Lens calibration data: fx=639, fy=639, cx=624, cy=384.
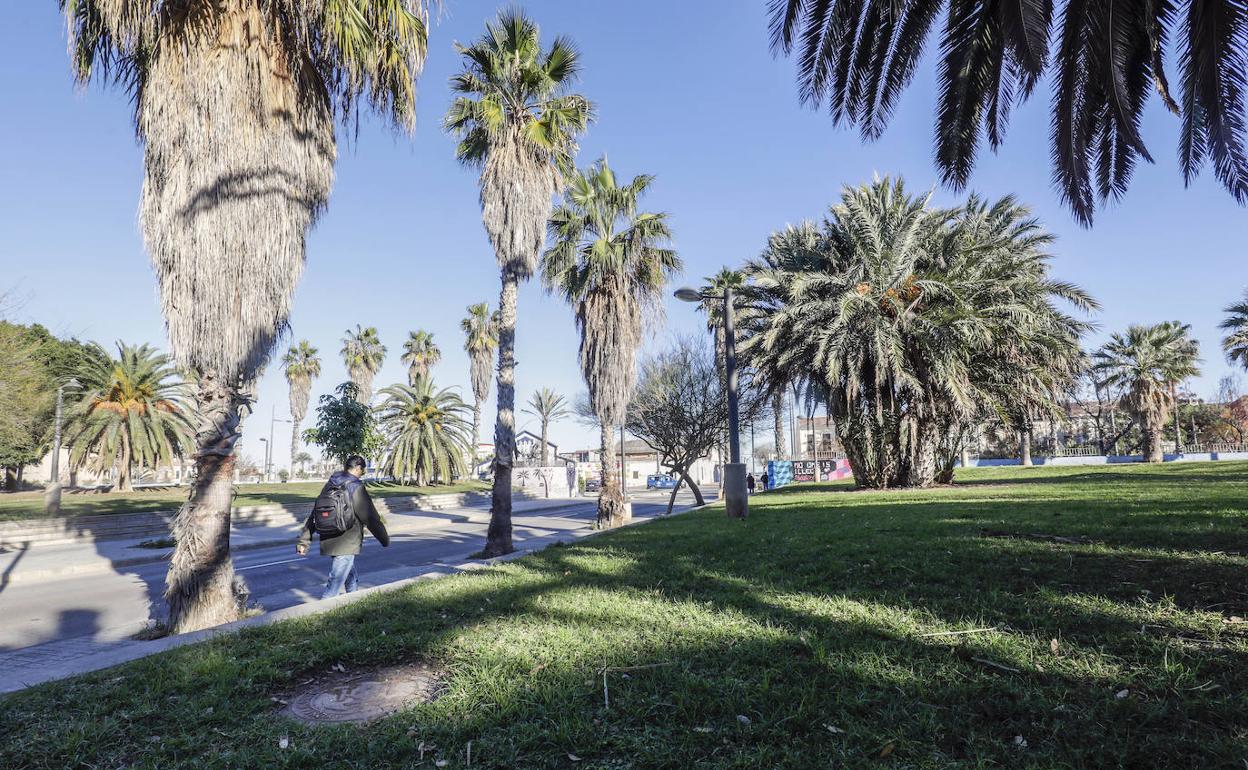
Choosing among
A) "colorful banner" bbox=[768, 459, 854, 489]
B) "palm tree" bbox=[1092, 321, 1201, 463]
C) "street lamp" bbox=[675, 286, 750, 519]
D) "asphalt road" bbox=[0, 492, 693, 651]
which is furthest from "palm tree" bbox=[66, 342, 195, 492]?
"palm tree" bbox=[1092, 321, 1201, 463]

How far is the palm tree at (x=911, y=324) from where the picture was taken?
66.6ft

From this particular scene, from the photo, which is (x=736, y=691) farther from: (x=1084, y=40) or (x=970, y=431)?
(x=970, y=431)

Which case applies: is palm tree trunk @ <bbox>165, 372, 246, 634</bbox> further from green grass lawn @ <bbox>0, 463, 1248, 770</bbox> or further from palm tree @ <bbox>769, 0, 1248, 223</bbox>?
palm tree @ <bbox>769, 0, 1248, 223</bbox>

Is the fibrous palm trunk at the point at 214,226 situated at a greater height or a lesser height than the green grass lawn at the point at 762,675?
greater

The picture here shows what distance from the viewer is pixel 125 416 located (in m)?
32.1

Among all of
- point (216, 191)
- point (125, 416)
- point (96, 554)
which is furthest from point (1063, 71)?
point (125, 416)

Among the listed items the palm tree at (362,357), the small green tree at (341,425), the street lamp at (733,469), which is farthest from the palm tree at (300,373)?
the street lamp at (733,469)

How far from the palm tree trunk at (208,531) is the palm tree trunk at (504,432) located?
575 centimetres

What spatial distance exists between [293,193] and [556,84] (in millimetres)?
8915

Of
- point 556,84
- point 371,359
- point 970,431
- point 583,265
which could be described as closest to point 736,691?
point 556,84

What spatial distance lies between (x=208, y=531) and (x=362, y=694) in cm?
413

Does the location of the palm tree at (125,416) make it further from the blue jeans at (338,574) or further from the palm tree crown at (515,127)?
the blue jeans at (338,574)

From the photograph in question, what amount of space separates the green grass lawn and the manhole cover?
149 millimetres

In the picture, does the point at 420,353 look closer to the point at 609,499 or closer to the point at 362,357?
the point at 362,357
